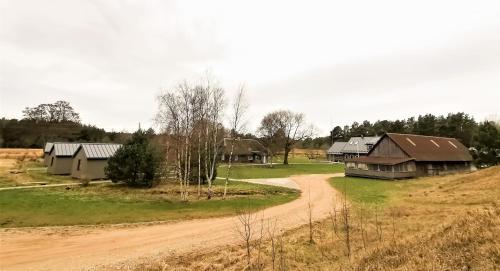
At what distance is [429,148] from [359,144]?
33.1 meters

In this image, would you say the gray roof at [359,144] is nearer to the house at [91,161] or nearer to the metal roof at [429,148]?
the metal roof at [429,148]

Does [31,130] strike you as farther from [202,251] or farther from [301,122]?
[202,251]

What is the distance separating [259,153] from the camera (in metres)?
88.2

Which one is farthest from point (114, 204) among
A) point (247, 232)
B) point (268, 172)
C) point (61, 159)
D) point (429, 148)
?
point (429, 148)

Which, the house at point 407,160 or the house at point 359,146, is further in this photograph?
the house at point 359,146

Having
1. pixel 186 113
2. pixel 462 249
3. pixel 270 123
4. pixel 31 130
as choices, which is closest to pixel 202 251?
pixel 462 249

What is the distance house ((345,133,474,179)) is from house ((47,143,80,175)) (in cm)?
4400

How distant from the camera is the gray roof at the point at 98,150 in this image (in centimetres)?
4522

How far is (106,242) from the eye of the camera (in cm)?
1592

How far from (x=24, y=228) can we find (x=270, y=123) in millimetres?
70641

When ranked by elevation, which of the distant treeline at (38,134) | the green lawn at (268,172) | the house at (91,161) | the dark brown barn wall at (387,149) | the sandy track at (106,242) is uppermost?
the distant treeline at (38,134)

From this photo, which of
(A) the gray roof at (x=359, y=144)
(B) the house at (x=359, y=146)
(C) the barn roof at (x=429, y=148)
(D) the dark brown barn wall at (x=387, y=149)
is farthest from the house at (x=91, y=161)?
(A) the gray roof at (x=359, y=144)

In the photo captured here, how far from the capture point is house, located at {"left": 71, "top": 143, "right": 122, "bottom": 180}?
1762 inches

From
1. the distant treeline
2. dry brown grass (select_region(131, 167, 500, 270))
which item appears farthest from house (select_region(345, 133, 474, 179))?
the distant treeline
